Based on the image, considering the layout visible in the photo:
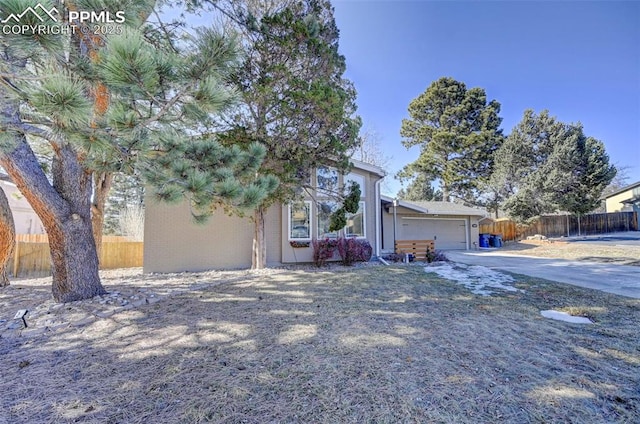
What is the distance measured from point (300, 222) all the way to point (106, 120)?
7484 mm

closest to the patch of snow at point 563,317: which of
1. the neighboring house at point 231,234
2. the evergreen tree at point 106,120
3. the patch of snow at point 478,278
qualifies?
the patch of snow at point 478,278

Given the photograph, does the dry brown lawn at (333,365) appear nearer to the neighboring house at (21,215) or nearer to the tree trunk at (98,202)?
the tree trunk at (98,202)

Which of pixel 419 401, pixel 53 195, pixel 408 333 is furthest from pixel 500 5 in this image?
pixel 53 195

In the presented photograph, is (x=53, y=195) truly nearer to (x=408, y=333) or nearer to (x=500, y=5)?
(x=408, y=333)

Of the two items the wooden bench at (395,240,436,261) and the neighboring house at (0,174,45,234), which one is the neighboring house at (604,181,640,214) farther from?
the neighboring house at (0,174,45,234)

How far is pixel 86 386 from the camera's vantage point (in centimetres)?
245

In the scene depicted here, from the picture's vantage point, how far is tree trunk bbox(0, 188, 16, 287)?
6.67 meters

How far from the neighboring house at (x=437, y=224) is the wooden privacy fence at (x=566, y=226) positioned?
12.4 ft

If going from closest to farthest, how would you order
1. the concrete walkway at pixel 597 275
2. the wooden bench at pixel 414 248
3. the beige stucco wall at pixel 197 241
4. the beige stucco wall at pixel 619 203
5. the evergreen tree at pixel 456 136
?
the concrete walkway at pixel 597 275, the beige stucco wall at pixel 197 241, the wooden bench at pixel 414 248, the evergreen tree at pixel 456 136, the beige stucco wall at pixel 619 203

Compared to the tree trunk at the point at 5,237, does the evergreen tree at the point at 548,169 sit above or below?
above

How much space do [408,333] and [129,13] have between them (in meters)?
4.71

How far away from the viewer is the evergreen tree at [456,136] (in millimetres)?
23875

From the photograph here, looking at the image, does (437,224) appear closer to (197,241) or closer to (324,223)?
(324,223)

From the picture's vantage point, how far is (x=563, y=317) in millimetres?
4148
